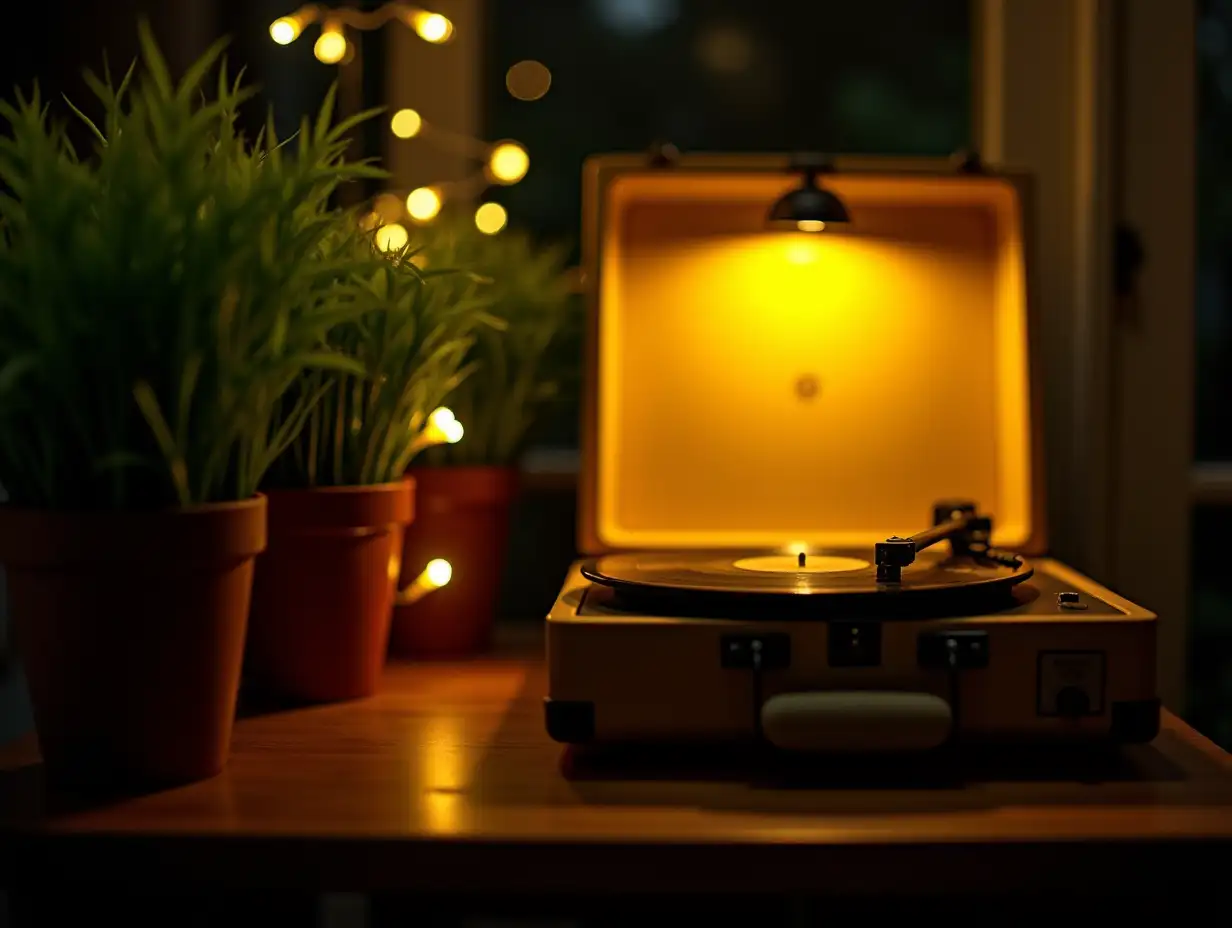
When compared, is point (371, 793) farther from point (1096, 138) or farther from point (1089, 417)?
point (1096, 138)

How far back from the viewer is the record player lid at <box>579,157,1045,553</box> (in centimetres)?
142

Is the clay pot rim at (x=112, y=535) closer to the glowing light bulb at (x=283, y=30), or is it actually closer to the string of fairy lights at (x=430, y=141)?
the string of fairy lights at (x=430, y=141)

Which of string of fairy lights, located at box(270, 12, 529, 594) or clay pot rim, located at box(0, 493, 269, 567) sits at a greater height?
string of fairy lights, located at box(270, 12, 529, 594)

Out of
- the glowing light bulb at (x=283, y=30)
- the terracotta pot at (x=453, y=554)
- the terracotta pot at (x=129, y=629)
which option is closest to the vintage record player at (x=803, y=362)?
the terracotta pot at (x=453, y=554)

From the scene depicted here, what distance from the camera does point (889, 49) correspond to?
1.68 m

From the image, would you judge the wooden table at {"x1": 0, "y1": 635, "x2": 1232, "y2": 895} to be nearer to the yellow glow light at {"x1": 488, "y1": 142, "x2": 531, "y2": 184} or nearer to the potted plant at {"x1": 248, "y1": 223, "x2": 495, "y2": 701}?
the potted plant at {"x1": 248, "y1": 223, "x2": 495, "y2": 701}

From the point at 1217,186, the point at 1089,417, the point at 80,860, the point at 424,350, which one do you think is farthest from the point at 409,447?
the point at 1217,186

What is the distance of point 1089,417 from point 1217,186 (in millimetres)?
360

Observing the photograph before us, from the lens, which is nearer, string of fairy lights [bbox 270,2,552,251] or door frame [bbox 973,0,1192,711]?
string of fairy lights [bbox 270,2,552,251]

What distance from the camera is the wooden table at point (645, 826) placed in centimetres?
81

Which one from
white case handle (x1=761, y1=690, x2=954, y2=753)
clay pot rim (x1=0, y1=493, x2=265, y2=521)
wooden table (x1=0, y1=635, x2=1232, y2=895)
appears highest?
clay pot rim (x1=0, y1=493, x2=265, y2=521)

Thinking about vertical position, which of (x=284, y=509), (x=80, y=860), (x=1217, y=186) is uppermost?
(x=1217, y=186)

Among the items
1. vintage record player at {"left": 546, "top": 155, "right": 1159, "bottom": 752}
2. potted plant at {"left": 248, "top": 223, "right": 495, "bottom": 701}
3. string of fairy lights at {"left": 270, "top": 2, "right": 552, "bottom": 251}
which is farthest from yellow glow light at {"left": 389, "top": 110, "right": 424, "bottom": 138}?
potted plant at {"left": 248, "top": 223, "right": 495, "bottom": 701}

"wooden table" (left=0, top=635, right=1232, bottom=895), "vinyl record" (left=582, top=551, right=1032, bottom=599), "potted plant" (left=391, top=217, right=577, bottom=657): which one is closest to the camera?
"wooden table" (left=0, top=635, right=1232, bottom=895)
